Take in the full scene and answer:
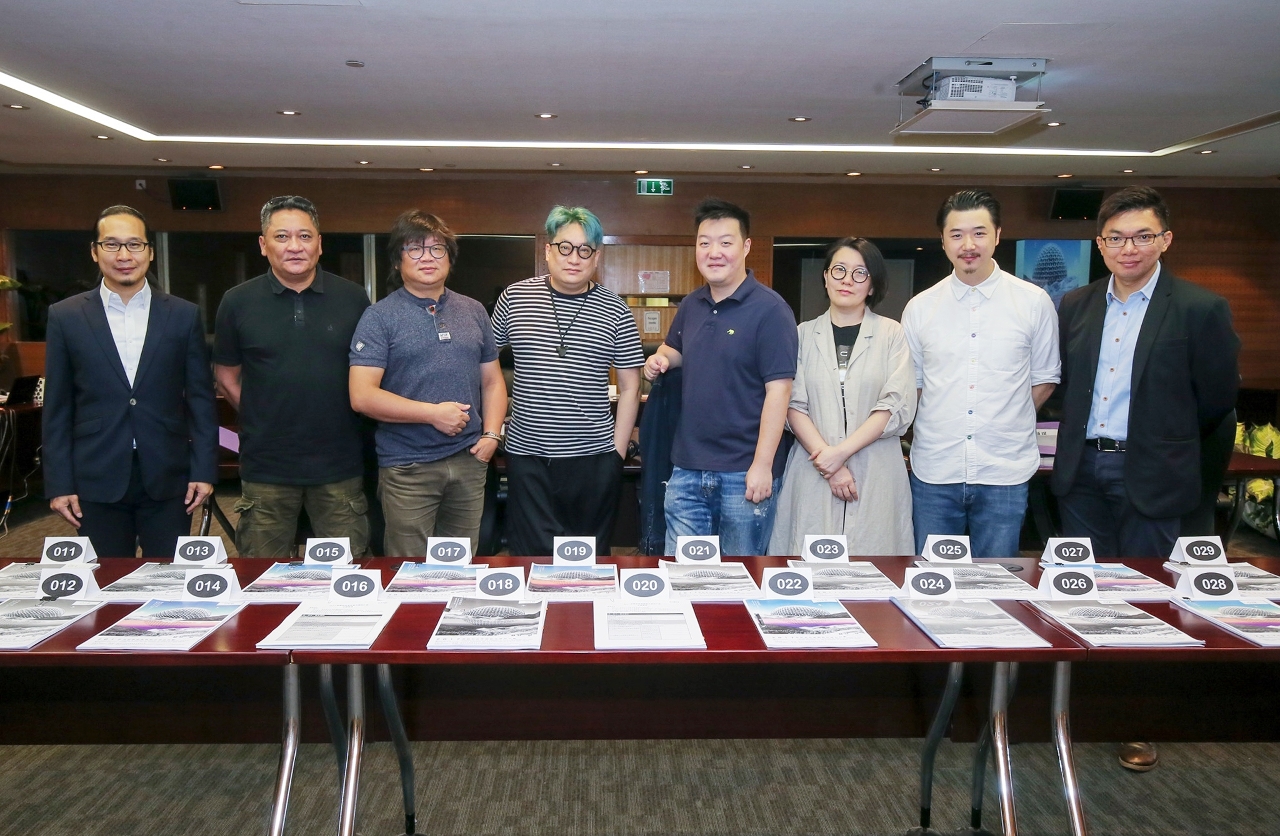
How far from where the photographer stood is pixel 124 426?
2.54m

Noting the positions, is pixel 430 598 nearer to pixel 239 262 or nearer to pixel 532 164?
pixel 532 164

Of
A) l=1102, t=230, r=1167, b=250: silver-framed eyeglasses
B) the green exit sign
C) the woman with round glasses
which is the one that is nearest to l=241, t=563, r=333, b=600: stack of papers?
the woman with round glasses

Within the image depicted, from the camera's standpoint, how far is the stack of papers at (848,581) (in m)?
1.80

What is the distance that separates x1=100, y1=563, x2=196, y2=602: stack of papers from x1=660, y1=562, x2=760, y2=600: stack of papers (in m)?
0.99

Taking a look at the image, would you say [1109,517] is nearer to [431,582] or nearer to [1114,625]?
[1114,625]

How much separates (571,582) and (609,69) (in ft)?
10.6

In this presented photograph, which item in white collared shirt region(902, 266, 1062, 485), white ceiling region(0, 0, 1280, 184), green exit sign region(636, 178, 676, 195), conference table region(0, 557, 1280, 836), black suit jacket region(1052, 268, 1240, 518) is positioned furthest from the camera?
green exit sign region(636, 178, 676, 195)

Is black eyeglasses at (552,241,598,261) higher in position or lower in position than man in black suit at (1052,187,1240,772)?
higher

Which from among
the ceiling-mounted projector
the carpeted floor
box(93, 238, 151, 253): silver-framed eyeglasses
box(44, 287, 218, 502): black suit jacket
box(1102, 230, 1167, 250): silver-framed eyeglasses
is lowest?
the carpeted floor

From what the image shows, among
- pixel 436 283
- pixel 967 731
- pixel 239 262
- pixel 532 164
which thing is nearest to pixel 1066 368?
pixel 967 731

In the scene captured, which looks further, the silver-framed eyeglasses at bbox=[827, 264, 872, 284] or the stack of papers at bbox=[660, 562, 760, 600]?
the silver-framed eyeglasses at bbox=[827, 264, 872, 284]

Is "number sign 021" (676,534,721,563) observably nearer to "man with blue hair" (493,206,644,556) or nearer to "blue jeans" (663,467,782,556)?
"blue jeans" (663,467,782,556)

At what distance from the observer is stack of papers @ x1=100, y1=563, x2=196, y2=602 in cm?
176

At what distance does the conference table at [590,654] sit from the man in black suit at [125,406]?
0.97 metres
